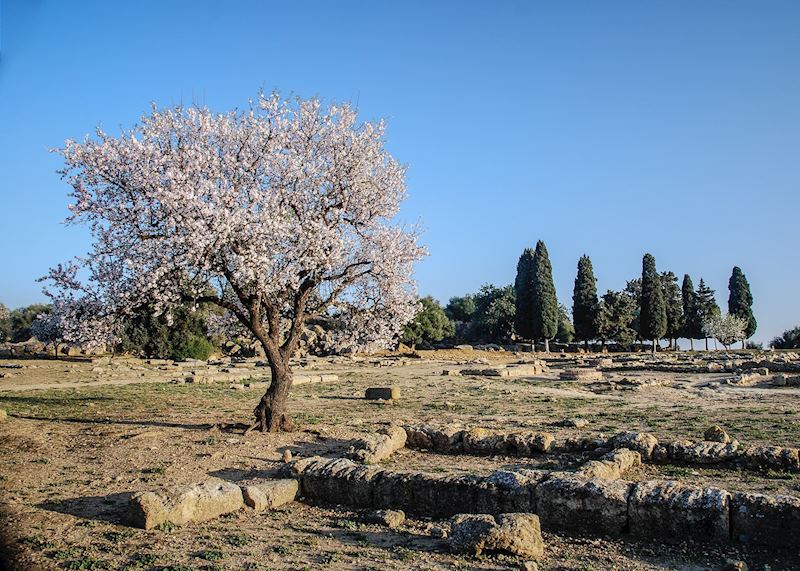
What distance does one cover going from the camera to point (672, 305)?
74.2 m

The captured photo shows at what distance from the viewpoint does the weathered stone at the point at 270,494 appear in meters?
9.34

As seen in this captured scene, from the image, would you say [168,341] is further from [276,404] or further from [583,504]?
[583,504]

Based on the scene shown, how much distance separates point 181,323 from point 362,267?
35.8 m

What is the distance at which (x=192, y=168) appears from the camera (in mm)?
14367

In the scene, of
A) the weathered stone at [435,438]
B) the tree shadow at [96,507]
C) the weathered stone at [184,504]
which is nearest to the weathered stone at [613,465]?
the weathered stone at [435,438]

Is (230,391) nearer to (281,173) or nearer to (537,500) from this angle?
(281,173)

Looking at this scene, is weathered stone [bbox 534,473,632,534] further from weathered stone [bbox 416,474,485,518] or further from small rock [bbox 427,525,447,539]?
small rock [bbox 427,525,447,539]

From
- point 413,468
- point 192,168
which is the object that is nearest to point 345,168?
point 192,168

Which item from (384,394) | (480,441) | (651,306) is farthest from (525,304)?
(480,441)

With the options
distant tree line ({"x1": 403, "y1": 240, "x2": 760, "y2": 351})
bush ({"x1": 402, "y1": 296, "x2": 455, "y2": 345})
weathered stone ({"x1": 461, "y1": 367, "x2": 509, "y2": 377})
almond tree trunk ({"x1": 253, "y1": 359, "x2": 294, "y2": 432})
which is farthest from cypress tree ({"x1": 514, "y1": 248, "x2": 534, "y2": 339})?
almond tree trunk ({"x1": 253, "y1": 359, "x2": 294, "y2": 432})

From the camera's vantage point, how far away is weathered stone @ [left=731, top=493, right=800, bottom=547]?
711 centimetres

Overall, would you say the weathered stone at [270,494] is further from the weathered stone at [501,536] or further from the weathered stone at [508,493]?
the weathered stone at [501,536]

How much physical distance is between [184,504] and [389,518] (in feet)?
9.16

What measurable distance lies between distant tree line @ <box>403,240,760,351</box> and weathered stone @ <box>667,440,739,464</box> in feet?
173
